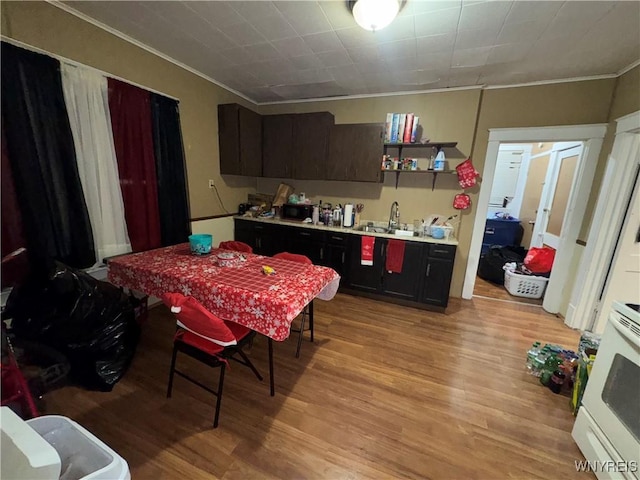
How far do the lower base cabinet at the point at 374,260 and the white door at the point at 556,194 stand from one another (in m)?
1.56

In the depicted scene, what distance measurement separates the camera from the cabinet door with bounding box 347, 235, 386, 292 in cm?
326

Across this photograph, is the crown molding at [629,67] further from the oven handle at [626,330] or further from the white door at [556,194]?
the oven handle at [626,330]

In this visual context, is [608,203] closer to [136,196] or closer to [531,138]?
[531,138]

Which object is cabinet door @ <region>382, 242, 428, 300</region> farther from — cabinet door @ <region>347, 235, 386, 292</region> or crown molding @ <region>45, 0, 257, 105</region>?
crown molding @ <region>45, 0, 257, 105</region>

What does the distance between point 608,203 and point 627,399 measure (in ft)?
7.11

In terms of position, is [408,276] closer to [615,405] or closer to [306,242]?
[306,242]

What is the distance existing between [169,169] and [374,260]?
8.41 ft

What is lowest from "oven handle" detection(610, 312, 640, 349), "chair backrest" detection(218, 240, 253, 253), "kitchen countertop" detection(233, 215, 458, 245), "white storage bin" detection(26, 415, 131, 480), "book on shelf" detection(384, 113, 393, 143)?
"white storage bin" detection(26, 415, 131, 480)

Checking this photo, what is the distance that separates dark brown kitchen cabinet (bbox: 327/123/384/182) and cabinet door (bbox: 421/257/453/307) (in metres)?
1.25

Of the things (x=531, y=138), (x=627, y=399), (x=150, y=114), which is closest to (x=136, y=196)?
(x=150, y=114)

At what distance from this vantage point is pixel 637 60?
90.2 inches

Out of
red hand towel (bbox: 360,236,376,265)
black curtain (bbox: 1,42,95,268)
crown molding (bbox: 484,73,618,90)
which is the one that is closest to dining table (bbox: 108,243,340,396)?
black curtain (bbox: 1,42,95,268)

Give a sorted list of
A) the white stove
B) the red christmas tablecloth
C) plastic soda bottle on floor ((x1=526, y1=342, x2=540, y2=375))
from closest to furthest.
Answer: the white stove → the red christmas tablecloth → plastic soda bottle on floor ((x1=526, y1=342, x2=540, y2=375))

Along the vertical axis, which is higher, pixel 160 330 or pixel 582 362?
pixel 582 362
